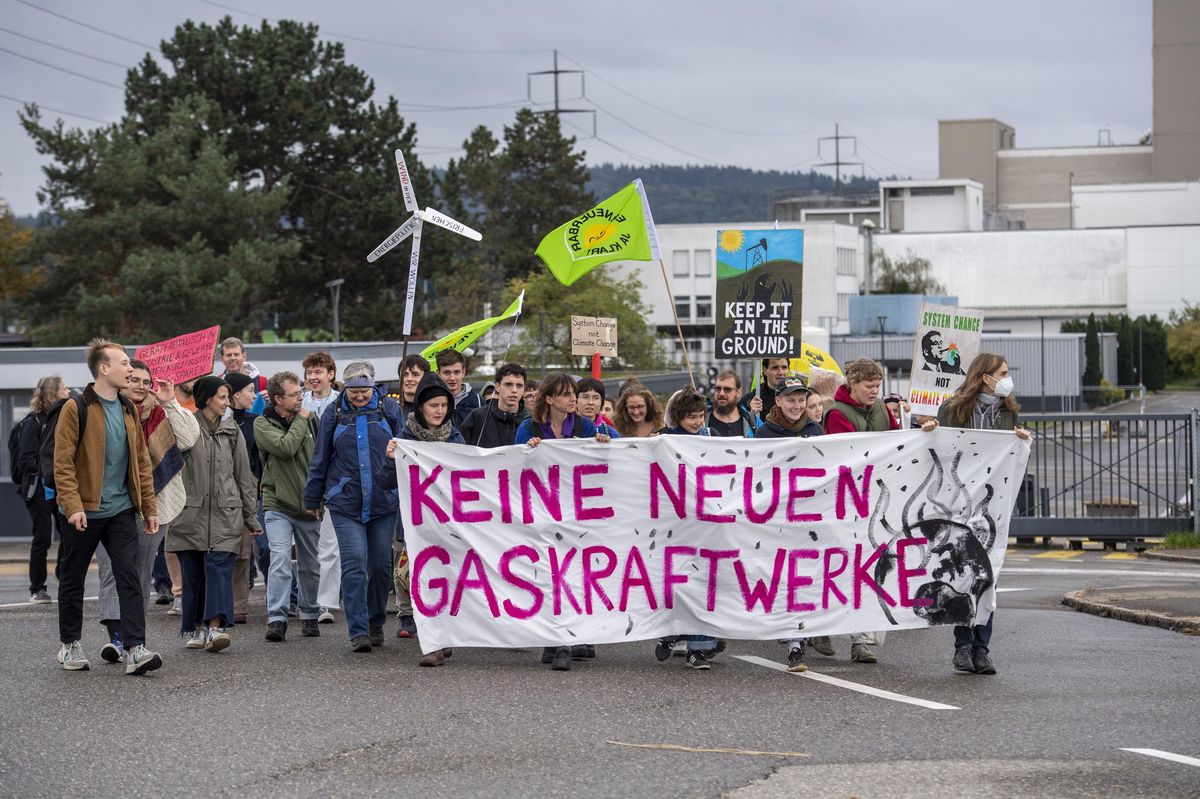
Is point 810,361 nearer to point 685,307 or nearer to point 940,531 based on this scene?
point 940,531

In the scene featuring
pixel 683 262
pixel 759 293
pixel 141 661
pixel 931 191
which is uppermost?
pixel 931 191

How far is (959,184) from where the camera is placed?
381 feet

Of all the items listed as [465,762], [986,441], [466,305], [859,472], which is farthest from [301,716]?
[466,305]

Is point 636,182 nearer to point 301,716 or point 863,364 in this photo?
point 863,364

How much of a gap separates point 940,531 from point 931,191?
11088 cm

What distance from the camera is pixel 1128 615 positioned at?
12.1 m

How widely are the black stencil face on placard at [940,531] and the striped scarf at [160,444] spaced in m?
4.54

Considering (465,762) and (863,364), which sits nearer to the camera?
(465,762)

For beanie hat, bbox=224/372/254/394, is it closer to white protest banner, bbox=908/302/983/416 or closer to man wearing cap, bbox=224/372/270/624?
man wearing cap, bbox=224/372/270/624

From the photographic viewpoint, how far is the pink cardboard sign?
12836mm

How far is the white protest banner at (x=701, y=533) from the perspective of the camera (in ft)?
32.4

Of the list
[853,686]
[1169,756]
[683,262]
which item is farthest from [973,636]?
[683,262]

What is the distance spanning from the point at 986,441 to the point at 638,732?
11.7ft

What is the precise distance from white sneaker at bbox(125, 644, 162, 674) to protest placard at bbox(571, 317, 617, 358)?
21.2 ft
